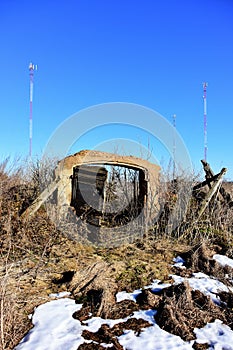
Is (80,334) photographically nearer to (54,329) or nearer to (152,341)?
(54,329)

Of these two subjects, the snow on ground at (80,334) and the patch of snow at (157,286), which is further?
the patch of snow at (157,286)

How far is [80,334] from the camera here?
4.20 meters

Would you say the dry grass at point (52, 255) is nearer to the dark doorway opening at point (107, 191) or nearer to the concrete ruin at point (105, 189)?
the concrete ruin at point (105, 189)

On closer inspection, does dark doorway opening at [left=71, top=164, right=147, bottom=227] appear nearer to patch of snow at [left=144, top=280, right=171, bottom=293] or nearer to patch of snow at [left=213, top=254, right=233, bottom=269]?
patch of snow at [left=213, top=254, right=233, bottom=269]

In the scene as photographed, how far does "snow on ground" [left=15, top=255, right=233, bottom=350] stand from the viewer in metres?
3.98

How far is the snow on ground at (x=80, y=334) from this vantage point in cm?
398

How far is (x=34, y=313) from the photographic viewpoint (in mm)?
4691

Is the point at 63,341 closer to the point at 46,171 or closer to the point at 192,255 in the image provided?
the point at 192,255

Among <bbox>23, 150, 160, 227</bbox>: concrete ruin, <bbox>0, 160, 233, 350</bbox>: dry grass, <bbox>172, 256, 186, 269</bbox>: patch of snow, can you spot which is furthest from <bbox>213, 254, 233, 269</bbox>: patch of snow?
<bbox>23, 150, 160, 227</bbox>: concrete ruin

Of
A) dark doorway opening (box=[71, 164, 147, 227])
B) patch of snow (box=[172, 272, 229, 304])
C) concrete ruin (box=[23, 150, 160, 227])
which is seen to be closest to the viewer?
patch of snow (box=[172, 272, 229, 304])

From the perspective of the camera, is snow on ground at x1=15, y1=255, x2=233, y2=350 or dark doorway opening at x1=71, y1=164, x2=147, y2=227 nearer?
snow on ground at x1=15, y1=255, x2=233, y2=350

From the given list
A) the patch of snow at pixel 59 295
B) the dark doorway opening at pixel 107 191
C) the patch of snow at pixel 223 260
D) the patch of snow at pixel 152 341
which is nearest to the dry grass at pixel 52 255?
the patch of snow at pixel 59 295

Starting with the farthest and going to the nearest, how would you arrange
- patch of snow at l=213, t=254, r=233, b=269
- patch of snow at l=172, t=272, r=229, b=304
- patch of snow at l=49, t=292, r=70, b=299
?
patch of snow at l=213, t=254, r=233, b=269
patch of snow at l=172, t=272, r=229, b=304
patch of snow at l=49, t=292, r=70, b=299

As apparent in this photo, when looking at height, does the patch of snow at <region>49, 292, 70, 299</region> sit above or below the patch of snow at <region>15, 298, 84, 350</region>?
above
